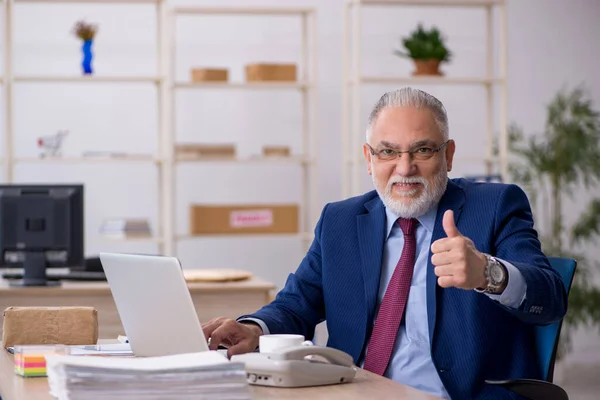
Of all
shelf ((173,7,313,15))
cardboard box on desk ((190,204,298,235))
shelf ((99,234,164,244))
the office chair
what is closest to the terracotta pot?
shelf ((173,7,313,15))

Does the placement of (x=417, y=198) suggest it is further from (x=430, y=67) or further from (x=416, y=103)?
(x=430, y=67)

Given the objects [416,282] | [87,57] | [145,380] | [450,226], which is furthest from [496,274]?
[87,57]

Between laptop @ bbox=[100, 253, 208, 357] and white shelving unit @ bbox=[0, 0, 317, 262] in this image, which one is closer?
laptop @ bbox=[100, 253, 208, 357]

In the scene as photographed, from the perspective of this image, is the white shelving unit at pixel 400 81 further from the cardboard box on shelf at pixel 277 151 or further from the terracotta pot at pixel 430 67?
the cardboard box on shelf at pixel 277 151

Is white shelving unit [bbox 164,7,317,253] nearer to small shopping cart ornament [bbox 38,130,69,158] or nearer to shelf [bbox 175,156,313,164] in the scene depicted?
shelf [bbox 175,156,313,164]

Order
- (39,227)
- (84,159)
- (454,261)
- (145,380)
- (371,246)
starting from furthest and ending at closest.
A: 1. (84,159)
2. (39,227)
3. (371,246)
4. (454,261)
5. (145,380)

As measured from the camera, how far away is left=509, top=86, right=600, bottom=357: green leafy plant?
6.21 m

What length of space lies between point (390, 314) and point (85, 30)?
12.9 ft

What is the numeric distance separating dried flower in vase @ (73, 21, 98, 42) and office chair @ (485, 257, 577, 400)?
406 cm

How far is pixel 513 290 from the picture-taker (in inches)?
80.2

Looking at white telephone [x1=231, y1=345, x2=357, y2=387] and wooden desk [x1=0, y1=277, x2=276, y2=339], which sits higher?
white telephone [x1=231, y1=345, x2=357, y2=387]

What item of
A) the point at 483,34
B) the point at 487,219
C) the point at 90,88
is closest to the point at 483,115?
the point at 483,34

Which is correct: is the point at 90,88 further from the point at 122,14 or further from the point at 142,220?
the point at 142,220

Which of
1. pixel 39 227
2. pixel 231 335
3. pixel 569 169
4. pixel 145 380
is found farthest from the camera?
pixel 569 169
